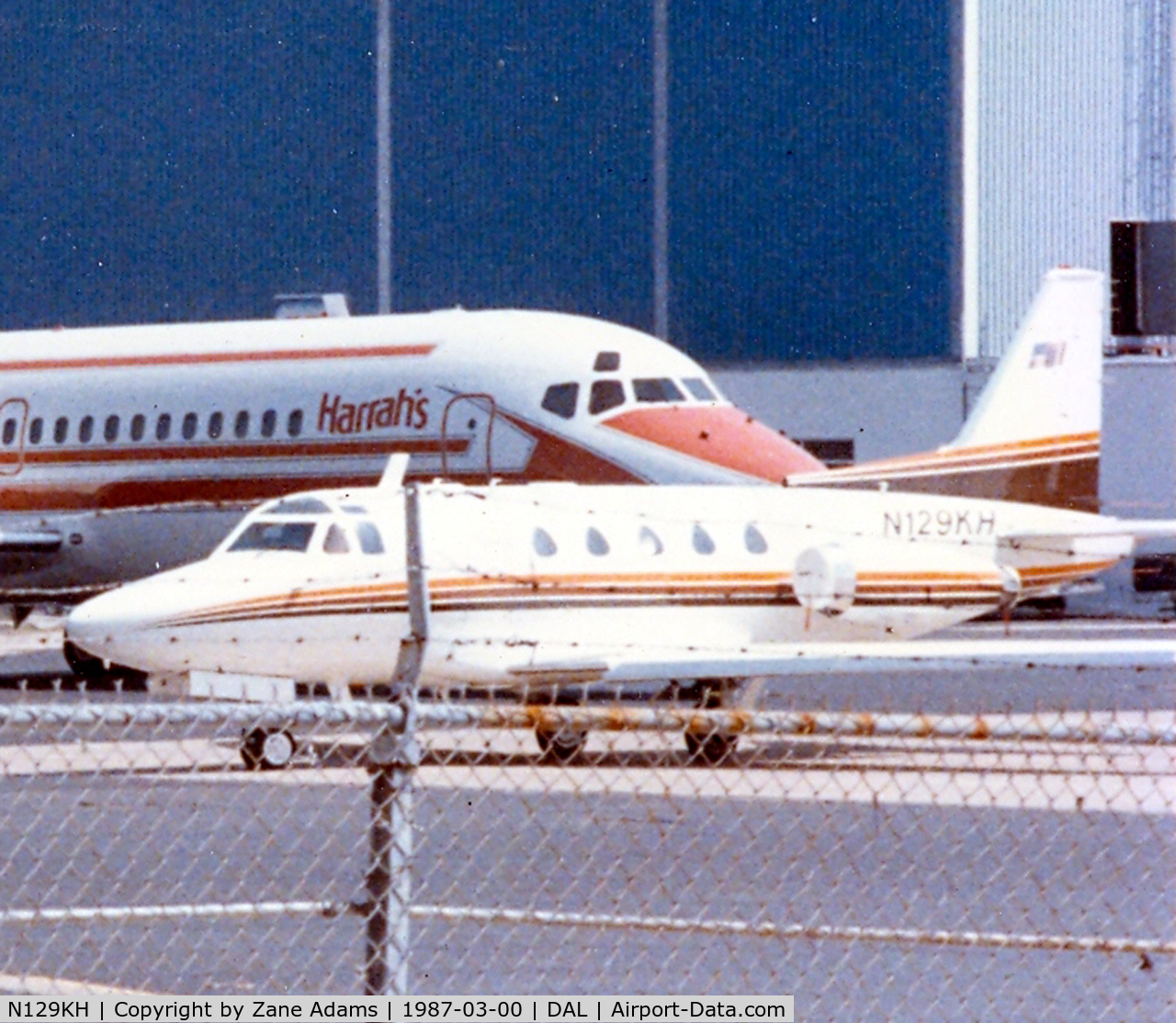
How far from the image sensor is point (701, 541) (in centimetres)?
1917

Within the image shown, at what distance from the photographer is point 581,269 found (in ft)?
133

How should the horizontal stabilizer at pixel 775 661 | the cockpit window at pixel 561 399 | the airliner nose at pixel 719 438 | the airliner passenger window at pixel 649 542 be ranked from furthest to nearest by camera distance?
1. the cockpit window at pixel 561 399
2. the airliner nose at pixel 719 438
3. the airliner passenger window at pixel 649 542
4. the horizontal stabilizer at pixel 775 661

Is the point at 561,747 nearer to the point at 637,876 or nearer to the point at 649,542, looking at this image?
the point at 649,542

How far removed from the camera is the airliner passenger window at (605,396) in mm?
25578

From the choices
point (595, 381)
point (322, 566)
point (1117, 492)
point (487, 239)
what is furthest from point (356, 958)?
point (487, 239)

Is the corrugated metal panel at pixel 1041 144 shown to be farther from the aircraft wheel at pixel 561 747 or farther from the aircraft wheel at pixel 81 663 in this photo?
the aircraft wheel at pixel 561 747

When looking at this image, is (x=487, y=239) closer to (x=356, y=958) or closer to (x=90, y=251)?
(x=90, y=251)

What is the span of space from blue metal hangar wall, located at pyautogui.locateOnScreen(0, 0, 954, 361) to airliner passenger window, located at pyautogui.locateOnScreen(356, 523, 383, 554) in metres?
22.5

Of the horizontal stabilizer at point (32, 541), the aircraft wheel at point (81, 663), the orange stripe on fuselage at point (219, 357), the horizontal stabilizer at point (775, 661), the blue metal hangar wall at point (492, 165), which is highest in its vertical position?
the blue metal hangar wall at point (492, 165)

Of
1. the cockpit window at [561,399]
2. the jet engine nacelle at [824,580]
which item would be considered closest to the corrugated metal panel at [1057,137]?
the cockpit window at [561,399]

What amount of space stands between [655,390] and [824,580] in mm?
7064

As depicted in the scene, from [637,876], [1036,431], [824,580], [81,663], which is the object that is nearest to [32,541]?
[81,663]

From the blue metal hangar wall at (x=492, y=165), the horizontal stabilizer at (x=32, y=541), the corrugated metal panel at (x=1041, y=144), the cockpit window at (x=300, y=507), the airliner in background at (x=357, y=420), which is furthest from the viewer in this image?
the blue metal hangar wall at (x=492, y=165)

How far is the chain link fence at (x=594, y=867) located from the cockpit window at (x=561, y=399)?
8.75 metres
